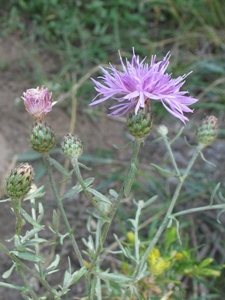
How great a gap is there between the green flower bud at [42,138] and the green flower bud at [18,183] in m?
0.08

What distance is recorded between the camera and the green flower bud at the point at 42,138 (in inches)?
47.3

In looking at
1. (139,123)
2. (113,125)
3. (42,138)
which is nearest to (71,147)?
(42,138)

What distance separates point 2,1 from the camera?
2.99m

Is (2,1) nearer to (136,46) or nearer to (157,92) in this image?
(136,46)

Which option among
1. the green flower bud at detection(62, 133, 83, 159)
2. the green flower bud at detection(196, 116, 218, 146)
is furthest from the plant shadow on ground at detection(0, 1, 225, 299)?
the green flower bud at detection(62, 133, 83, 159)

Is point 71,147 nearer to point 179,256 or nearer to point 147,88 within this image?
point 147,88

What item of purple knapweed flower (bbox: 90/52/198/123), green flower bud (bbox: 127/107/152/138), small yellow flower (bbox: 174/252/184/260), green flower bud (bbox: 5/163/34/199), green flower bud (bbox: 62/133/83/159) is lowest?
small yellow flower (bbox: 174/252/184/260)

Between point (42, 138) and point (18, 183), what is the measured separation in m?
0.12

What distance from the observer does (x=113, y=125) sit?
2.66m

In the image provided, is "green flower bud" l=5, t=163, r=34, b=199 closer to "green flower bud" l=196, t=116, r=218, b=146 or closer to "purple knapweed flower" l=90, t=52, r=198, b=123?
"purple knapweed flower" l=90, t=52, r=198, b=123

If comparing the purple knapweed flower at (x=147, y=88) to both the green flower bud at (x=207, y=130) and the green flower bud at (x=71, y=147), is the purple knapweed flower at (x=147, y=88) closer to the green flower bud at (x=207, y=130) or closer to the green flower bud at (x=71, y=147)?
the green flower bud at (x=71, y=147)

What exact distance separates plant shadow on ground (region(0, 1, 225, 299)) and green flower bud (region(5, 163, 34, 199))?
891 millimetres

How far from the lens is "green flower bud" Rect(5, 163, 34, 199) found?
3.69ft

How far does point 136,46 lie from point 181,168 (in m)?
0.76
